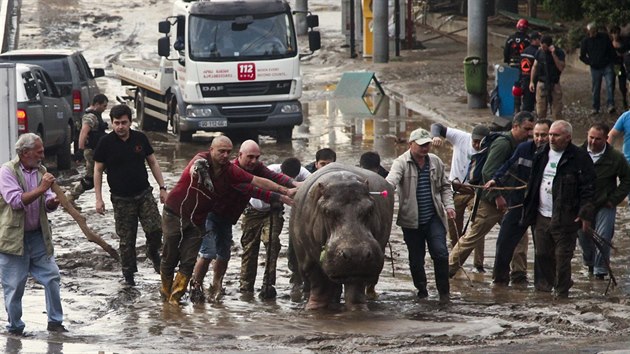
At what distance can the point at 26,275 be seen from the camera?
38.2 ft

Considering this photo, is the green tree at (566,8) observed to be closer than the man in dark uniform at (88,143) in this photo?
No

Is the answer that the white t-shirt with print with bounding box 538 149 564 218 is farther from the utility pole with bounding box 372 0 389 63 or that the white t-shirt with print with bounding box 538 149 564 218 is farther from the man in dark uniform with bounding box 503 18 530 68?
the utility pole with bounding box 372 0 389 63

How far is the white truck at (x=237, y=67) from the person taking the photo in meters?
26.5

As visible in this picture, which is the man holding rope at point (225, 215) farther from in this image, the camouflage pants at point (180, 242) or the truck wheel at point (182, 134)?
the truck wheel at point (182, 134)

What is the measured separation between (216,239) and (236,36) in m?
13.5

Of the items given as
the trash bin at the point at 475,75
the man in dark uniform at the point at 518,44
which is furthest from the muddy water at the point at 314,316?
the trash bin at the point at 475,75

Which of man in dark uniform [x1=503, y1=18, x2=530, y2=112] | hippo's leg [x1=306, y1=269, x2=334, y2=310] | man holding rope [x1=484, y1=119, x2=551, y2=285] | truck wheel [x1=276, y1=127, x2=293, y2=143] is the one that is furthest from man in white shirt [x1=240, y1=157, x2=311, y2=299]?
man in dark uniform [x1=503, y1=18, x2=530, y2=112]

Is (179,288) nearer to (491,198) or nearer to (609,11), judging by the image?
(491,198)

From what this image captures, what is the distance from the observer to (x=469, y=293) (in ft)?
44.3

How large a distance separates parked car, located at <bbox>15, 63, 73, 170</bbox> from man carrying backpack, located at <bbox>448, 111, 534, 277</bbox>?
30.3ft


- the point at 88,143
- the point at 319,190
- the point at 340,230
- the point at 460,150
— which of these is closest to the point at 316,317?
the point at 340,230

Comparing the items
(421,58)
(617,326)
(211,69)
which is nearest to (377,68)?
(421,58)

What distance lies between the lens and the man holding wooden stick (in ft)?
37.5

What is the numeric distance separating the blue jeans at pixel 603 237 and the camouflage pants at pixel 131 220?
4.50 meters
